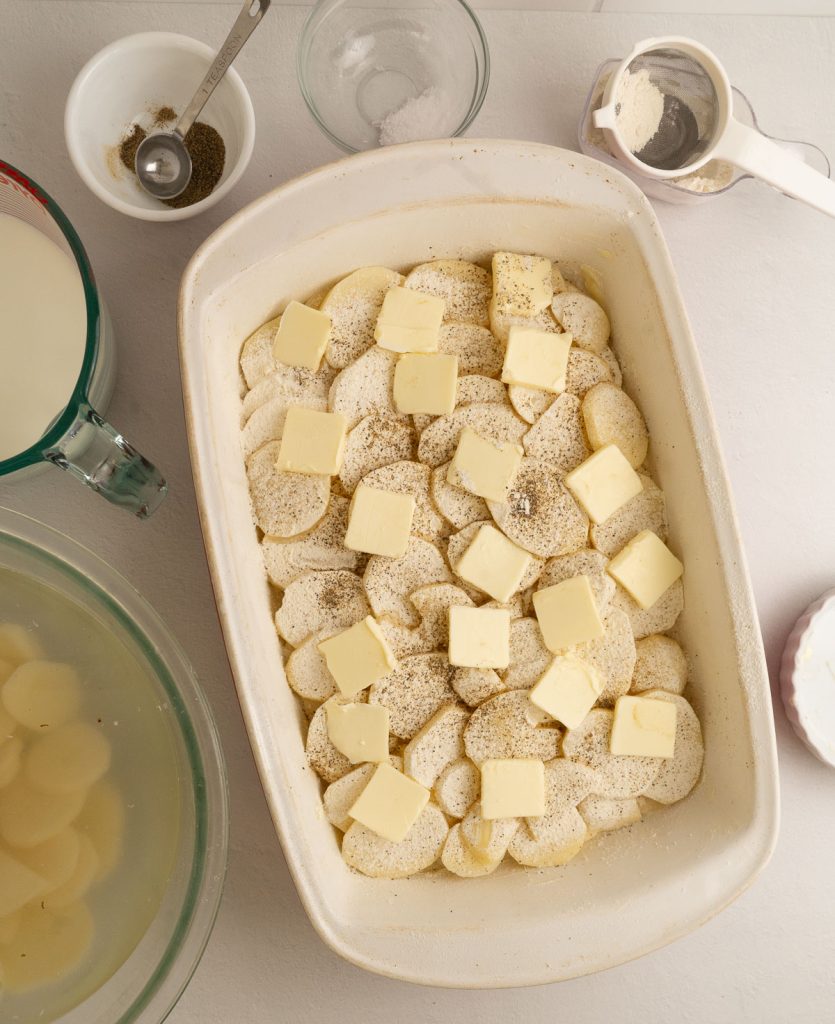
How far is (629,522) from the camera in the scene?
886 millimetres

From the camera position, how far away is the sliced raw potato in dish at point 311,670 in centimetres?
87

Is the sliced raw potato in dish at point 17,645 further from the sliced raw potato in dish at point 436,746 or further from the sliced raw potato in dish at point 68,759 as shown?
the sliced raw potato in dish at point 436,746

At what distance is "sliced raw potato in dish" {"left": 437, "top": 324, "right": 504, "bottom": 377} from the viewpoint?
2.97 feet

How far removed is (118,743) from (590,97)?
32.9 inches

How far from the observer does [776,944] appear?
1.02 meters

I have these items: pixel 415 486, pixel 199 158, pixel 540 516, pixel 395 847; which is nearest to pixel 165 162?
pixel 199 158

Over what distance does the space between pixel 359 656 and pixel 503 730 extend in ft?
Result: 0.52

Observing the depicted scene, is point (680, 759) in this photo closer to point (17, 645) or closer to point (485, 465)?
point (485, 465)

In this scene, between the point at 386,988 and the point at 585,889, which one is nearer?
the point at 585,889

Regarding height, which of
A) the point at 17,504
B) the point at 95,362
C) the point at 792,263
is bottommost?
the point at 17,504

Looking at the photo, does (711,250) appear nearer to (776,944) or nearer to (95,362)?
(95,362)

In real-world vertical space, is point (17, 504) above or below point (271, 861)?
above

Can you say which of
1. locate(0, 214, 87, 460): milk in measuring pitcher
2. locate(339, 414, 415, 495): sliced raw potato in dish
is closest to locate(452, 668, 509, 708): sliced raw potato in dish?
locate(339, 414, 415, 495): sliced raw potato in dish

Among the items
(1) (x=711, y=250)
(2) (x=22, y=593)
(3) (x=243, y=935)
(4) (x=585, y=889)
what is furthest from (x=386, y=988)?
(1) (x=711, y=250)
